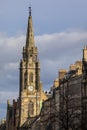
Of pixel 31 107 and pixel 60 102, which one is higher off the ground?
pixel 31 107

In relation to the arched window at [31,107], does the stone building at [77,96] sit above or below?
below

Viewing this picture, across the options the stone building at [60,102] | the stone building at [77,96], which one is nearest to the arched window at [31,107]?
the stone building at [60,102]

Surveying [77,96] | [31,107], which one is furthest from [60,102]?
[31,107]

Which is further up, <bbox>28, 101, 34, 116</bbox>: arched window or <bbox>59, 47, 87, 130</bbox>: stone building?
<bbox>28, 101, 34, 116</bbox>: arched window

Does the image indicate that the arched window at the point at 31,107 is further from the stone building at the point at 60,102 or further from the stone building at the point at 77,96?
the stone building at the point at 77,96

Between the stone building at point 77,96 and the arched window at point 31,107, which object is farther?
the arched window at point 31,107

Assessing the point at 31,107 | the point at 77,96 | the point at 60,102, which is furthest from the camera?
the point at 31,107

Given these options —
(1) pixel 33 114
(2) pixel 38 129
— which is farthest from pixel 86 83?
(1) pixel 33 114

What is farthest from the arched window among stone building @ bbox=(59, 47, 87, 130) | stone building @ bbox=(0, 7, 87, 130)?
stone building @ bbox=(59, 47, 87, 130)

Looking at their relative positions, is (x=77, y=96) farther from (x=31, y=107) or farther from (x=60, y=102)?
(x=31, y=107)

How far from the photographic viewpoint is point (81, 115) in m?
110

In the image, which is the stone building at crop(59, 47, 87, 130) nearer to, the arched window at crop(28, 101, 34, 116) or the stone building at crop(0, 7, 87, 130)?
the stone building at crop(0, 7, 87, 130)

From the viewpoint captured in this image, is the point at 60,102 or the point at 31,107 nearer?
the point at 60,102

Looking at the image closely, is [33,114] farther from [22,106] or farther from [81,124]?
[81,124]
